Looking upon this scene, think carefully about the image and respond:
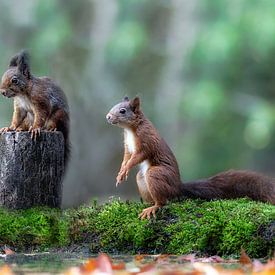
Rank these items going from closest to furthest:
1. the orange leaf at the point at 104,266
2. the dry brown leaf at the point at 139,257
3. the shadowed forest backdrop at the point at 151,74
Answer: the orange leaf at the point at 104,266, the dry brown leaf at the point at 139,257, the shadowed forest backdrop at the point at 151,74

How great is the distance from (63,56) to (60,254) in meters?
9.81

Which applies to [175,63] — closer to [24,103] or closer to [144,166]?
[24,103]

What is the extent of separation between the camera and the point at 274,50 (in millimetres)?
13828

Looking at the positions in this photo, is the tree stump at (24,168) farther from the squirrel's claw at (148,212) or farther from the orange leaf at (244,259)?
the orange leaf at (244,259)

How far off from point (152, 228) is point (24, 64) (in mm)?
1518

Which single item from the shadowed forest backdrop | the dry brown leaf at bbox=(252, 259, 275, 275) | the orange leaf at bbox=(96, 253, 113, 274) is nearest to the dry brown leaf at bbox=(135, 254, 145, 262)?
the dry brown leaf at bbox=(252, 259, 275, 275)

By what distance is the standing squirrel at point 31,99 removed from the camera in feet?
19.7

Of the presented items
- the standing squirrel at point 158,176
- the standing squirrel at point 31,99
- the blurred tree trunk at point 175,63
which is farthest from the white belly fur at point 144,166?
the blurred tree trunk at point 175,63

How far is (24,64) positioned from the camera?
613cm

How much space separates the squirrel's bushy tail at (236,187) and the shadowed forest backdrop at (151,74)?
745 centimetres

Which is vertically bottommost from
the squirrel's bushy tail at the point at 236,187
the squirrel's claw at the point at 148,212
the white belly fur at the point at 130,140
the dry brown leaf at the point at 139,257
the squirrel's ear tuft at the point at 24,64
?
the dry brown leaf at the point at 139,257

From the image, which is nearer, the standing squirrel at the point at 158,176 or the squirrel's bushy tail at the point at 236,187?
the standing squirrel at the point at 158,176

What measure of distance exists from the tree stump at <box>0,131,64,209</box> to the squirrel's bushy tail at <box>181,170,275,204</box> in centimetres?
80

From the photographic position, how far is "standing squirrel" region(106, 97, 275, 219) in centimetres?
534
